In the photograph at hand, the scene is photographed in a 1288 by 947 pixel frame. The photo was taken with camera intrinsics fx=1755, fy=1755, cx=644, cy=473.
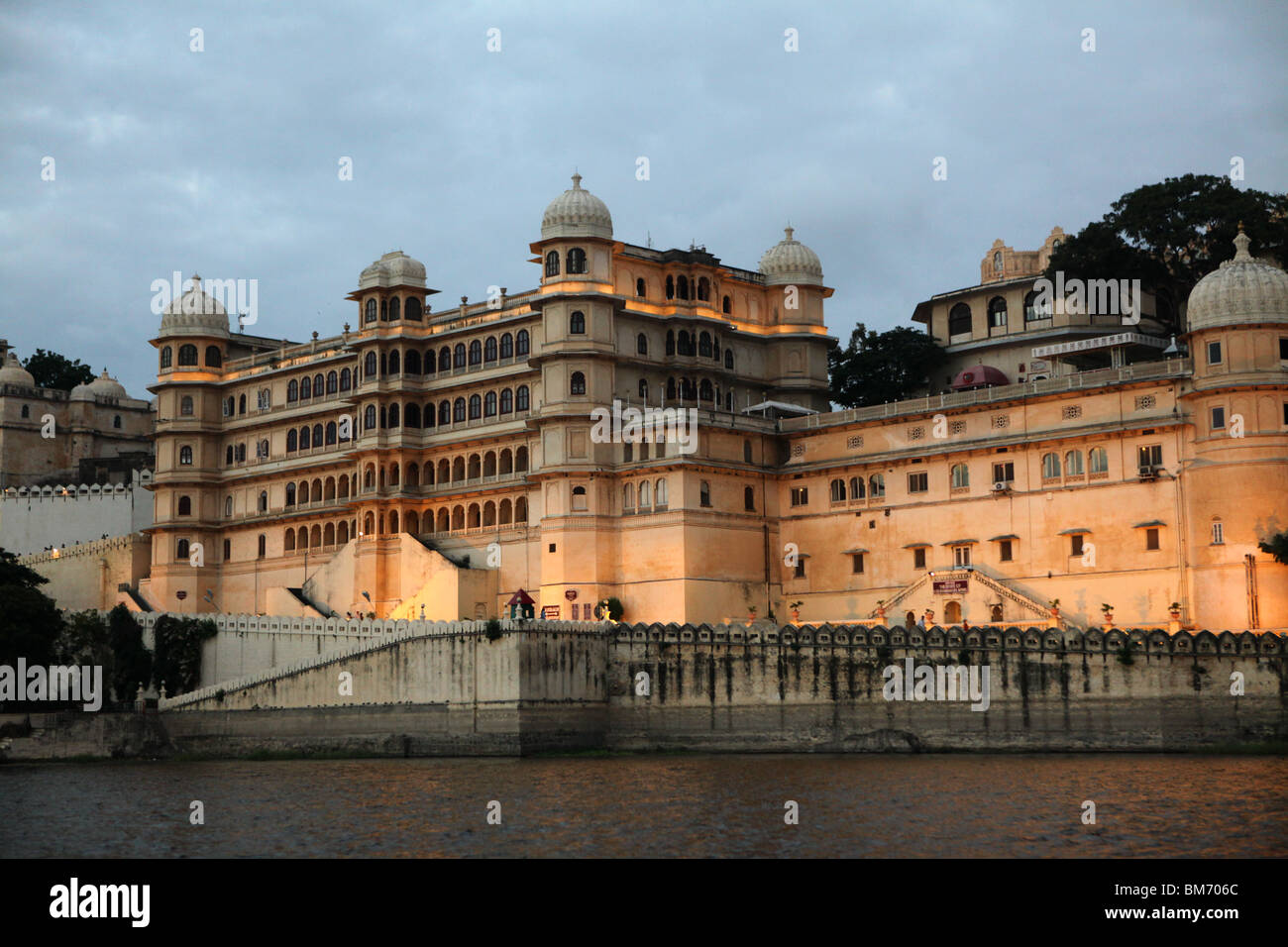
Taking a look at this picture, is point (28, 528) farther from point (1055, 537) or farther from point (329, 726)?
point (1055, 537)

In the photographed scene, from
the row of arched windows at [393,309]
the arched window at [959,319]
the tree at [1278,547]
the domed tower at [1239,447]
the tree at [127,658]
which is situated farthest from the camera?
the arched window at [959,319]

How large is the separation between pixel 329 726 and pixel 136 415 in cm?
5955

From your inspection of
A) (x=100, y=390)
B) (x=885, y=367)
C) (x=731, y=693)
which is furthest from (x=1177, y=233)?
(x=100, y=390)

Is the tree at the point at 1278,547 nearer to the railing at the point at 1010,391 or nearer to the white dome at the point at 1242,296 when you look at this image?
the railing at the point at 1010,391

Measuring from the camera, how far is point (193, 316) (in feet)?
341

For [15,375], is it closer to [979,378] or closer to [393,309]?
[393,309]

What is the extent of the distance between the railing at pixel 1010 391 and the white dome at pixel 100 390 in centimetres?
5899

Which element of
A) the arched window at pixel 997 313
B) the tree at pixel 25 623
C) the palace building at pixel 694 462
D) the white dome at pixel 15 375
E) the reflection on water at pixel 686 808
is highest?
the white dome at pixel 15 375

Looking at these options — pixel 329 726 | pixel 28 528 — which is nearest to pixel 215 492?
pixel 28 528

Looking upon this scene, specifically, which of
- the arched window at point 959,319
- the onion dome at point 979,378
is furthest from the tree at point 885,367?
the onion dome at point 979,378

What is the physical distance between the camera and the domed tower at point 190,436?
333 feet

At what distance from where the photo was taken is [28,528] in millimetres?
110875
